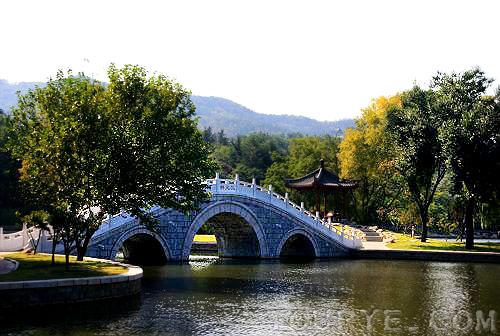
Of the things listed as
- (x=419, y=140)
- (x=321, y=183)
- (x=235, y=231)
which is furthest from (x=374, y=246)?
(x=235, y=231)

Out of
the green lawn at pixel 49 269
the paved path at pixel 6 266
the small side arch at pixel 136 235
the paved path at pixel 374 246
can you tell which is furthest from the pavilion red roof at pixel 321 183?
the paved path at pixel 6 266

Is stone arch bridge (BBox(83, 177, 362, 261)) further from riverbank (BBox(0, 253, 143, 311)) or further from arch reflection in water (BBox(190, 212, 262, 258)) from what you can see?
riverbank (BBox(0, 253, 143, 311))

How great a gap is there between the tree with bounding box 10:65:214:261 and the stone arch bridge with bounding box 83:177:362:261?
437 cm

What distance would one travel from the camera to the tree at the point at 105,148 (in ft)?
73.6

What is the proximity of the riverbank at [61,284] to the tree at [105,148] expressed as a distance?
152cm

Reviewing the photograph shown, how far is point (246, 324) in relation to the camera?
17.2 metres

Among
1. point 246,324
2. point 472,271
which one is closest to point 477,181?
point 472,271

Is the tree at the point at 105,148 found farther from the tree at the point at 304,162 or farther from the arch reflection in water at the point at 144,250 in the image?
the tree at the point at 304,162

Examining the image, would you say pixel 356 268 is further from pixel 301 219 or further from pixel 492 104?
pixel 492 104

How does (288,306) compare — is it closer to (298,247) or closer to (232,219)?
(232,219)

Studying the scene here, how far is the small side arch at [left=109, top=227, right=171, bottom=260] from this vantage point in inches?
1178

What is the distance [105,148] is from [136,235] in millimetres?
10503

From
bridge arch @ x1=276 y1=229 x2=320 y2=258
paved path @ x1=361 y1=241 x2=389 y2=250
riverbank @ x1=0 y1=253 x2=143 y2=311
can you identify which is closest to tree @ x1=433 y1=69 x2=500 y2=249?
paved path @ x1=361 y1=241 x2=389 y2=250

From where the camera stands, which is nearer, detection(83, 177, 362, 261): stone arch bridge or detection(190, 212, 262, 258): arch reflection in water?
detection(83, 177, 362, 261): stone arch bridge
